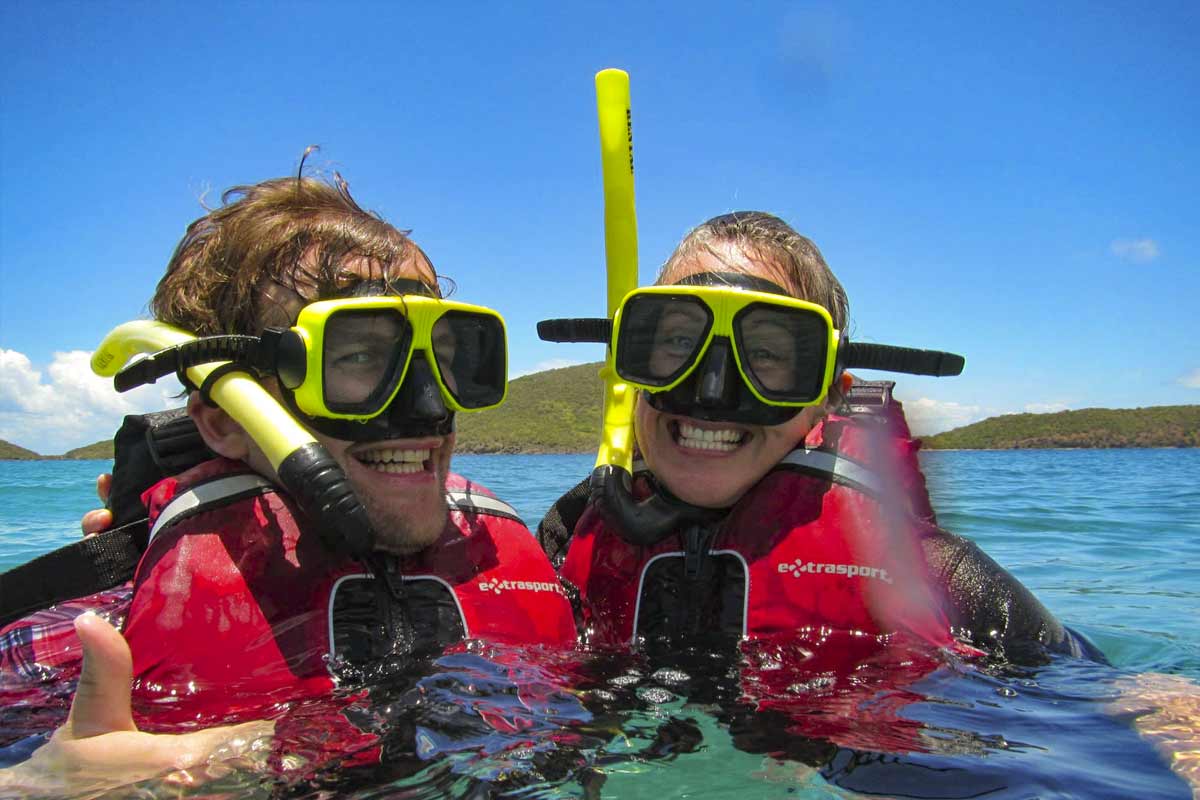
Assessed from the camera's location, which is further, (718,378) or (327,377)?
(718,378)

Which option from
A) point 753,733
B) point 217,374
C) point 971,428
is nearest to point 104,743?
point 217,374

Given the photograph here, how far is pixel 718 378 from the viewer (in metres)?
2.58

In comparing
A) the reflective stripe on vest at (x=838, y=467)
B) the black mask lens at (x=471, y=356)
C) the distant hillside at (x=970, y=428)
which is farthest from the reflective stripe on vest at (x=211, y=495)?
the distant hillside at (x=970, y=428)

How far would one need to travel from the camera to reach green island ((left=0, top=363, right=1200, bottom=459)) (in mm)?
54781

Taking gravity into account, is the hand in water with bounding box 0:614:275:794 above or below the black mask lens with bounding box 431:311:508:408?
below

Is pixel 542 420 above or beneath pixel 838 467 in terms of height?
above

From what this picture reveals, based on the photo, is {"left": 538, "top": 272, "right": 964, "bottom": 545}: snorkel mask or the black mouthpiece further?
the black mouthpiece

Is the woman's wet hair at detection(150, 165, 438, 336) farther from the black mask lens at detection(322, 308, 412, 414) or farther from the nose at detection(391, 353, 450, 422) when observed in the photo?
the nose at detection(391, 353, 450, 422)

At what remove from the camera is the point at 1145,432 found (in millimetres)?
56469

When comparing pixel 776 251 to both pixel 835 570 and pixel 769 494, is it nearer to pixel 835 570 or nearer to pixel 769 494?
pixel 769 494

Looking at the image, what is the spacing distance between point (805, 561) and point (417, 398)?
1253 mm

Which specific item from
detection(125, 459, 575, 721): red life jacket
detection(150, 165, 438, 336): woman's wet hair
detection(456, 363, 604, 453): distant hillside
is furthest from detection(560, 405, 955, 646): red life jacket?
detection(456, 363, 604, 453): distant hillside

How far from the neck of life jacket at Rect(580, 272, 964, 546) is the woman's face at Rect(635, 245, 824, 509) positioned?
48 mm

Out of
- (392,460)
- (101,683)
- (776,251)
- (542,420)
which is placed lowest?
(101,683)
